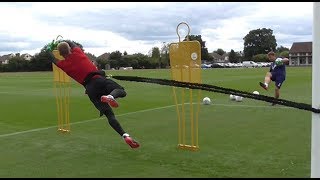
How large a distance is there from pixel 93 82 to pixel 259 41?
119436 mm

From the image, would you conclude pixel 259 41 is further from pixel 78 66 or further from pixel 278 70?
pixel 78 66

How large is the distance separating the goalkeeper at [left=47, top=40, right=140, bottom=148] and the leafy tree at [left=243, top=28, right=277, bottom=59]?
385 ft

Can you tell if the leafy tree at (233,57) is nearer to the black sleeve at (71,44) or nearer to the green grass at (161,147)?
the green grass at (161,147)

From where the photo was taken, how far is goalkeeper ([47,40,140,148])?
6.70 metres

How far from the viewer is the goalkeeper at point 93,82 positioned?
22.0ft

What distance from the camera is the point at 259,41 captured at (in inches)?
4803

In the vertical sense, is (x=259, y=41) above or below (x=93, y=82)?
above

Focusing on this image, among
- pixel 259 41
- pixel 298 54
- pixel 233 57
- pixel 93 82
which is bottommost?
pixel 93 82

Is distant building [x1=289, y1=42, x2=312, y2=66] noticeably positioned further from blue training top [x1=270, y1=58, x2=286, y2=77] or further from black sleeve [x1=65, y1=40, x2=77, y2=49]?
black sleeve [x1=65, y1=40, x2=77, y2=49]

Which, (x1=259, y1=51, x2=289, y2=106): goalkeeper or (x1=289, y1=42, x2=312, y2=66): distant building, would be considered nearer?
(x1=259, y1=51, x2=289, y2=106): goalkeeper

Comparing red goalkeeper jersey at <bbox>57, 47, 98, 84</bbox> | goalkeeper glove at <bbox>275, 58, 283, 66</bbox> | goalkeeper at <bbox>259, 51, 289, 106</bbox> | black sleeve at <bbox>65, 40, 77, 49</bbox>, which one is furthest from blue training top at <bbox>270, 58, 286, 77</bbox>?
red goalkeeper jersey at <bbox>57, 47, 98, 84</bbox>

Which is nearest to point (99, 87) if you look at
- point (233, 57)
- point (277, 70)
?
point (277, 70)

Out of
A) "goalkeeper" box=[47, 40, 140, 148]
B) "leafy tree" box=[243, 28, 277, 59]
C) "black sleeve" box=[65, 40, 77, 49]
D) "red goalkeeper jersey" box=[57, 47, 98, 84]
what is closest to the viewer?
"goalkeeper" box=[47, 40, 140, 148]

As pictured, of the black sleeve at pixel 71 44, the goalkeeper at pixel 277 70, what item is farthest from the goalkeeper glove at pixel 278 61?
the black sleeve at pixel 71 44
